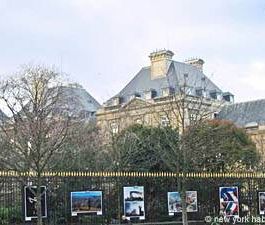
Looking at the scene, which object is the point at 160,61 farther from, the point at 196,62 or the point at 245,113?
the point at 245,113

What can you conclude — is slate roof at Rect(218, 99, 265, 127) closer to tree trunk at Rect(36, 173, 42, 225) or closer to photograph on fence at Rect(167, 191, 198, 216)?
photograph on fence at Rect(167, 191, 198, 216)

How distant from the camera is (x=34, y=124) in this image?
23.4m

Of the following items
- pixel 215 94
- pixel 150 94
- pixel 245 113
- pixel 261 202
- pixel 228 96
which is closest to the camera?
pixel 261 202

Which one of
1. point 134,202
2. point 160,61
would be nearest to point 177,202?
point 134,202

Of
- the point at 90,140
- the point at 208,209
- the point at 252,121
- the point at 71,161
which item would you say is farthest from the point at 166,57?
the point at 208,209

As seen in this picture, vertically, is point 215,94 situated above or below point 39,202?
above

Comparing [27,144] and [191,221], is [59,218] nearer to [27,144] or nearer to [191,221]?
[27,144]

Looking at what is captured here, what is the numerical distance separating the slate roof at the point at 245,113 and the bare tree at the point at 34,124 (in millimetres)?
40005

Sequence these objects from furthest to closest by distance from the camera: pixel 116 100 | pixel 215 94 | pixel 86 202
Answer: pixel 215 94 < pixel 116 100 < pixel 86 202


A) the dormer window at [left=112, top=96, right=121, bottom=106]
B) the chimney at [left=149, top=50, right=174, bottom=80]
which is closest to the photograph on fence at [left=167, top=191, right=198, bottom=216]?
the chimney at [left=149, top=50, right=174, bottom=80]

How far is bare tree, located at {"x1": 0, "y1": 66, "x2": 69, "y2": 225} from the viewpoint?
22203mm

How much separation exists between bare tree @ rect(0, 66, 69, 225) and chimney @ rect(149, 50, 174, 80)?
136 ft

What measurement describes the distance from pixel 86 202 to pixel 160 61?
55.8 m

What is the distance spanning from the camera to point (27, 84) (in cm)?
3359
